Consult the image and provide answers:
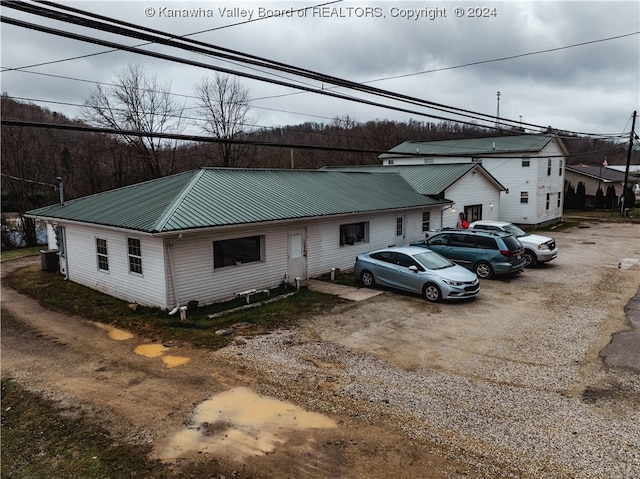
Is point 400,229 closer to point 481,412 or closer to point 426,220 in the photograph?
point 426,220

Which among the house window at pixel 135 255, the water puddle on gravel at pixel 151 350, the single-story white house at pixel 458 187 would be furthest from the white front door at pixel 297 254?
the single-story white house at pixel 458 187

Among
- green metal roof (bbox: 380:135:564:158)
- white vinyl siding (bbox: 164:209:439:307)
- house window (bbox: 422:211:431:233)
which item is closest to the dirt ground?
white vinyl siding (bbox: 164:209:439:307)

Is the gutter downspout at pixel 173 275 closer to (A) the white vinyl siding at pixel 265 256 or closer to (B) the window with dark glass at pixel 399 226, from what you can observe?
(A) the white vinyl siding at pixel 265 256

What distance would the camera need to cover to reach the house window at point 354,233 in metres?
18.3

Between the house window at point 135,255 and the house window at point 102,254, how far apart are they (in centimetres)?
167

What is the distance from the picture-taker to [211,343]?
33.6 ft

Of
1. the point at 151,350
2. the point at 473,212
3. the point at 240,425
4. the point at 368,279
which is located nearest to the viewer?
the point at 240,425

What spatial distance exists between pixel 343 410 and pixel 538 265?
1538 centimetres

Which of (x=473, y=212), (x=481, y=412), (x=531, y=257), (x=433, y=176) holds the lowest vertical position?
(x=481, y=412)

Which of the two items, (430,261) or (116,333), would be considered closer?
(116,333)

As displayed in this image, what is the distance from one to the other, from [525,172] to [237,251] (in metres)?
27.0

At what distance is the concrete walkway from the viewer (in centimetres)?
1423

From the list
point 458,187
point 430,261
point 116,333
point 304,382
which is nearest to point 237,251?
point 116,333

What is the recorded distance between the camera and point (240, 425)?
6.68m
